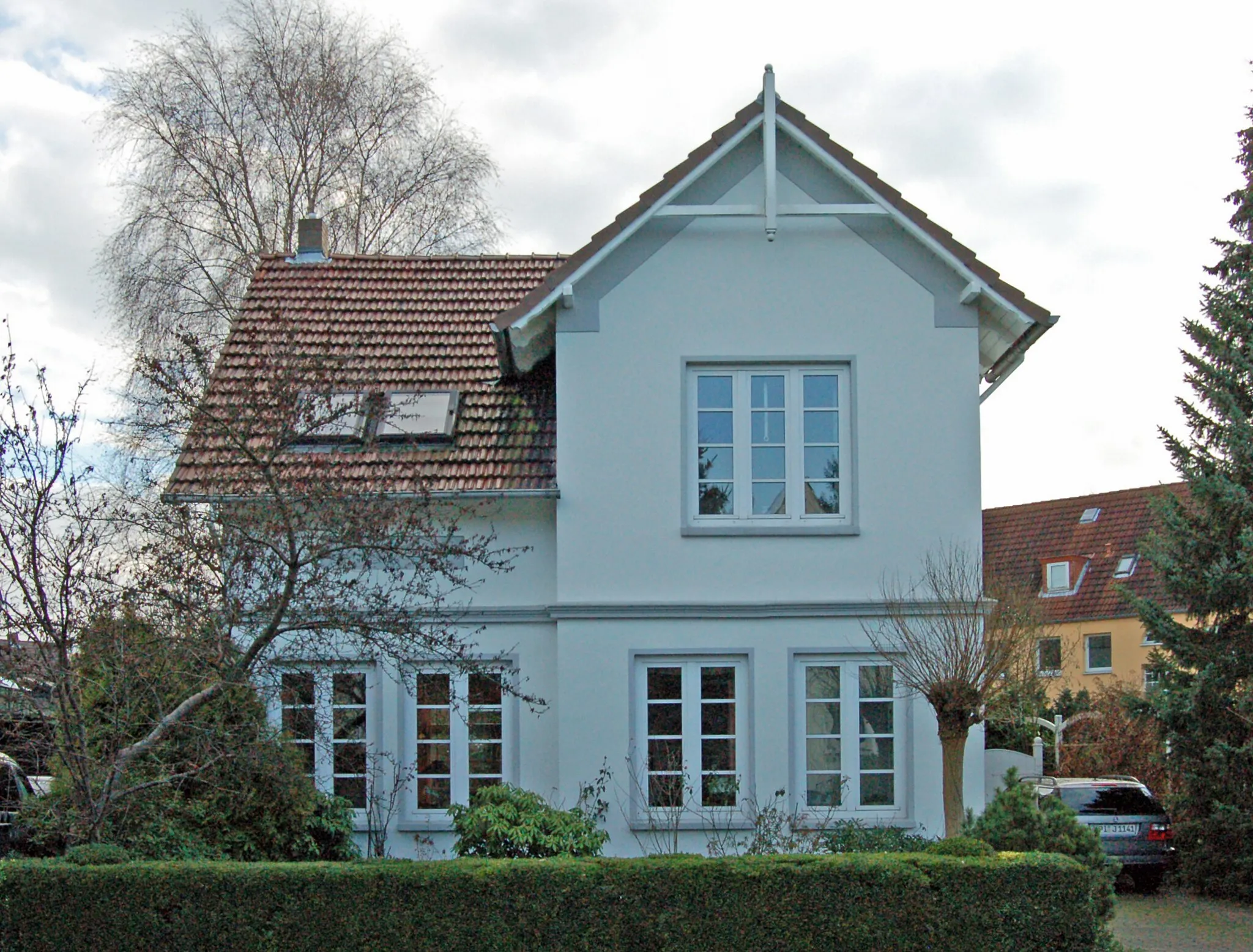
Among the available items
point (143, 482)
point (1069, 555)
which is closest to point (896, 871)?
point (143, 482)

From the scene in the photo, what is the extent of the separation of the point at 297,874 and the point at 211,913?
70cm

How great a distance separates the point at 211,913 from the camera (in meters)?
10.5

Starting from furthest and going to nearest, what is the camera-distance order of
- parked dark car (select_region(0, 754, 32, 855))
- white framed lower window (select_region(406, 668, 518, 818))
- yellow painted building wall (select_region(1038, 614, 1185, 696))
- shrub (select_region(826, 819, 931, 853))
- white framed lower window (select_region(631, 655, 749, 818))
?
1. yellow painted building wall (select_region(1038, 614, 1185, 696))
2. white framed lower window (select_region(406, 668, 518, 818))
3. white framed lower window (select_region(631, 655, 749, 818))
4. parked dark car (select_region(0, 754, 32, 855))
5. shrub (select_region(826, 819, 931, 853))

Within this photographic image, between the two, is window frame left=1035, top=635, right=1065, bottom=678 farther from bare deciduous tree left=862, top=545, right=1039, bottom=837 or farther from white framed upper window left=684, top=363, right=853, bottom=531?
white framed upper window left=684, top=363, right=853, bottom=531

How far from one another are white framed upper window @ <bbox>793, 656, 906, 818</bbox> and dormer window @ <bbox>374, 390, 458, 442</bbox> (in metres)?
4.85

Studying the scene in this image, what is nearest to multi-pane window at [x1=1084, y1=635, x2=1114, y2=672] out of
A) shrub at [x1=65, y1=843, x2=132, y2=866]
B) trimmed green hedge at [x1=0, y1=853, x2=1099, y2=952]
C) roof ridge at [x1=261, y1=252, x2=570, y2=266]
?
roof ridge at [x1=261, y1=252, x2=570, y2=266]

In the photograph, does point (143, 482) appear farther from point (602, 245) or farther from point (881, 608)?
point (881, 608)

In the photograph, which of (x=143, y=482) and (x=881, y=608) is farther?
(x=881, y=608)

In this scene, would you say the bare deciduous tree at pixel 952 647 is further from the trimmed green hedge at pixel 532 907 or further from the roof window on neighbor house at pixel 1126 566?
the roof window on neighbor house at pixel 1126 566

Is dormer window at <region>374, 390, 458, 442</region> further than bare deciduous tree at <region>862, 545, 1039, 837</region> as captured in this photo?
Yes

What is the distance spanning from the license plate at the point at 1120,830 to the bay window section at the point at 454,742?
8161 mm

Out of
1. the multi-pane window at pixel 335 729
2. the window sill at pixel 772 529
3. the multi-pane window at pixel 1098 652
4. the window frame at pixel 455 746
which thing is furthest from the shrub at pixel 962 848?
the multi-pane window at pixel 1098 652

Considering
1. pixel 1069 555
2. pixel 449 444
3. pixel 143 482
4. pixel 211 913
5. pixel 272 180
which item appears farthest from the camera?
pixel 1069 555

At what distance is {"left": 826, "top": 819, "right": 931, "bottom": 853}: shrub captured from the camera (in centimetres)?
1399
